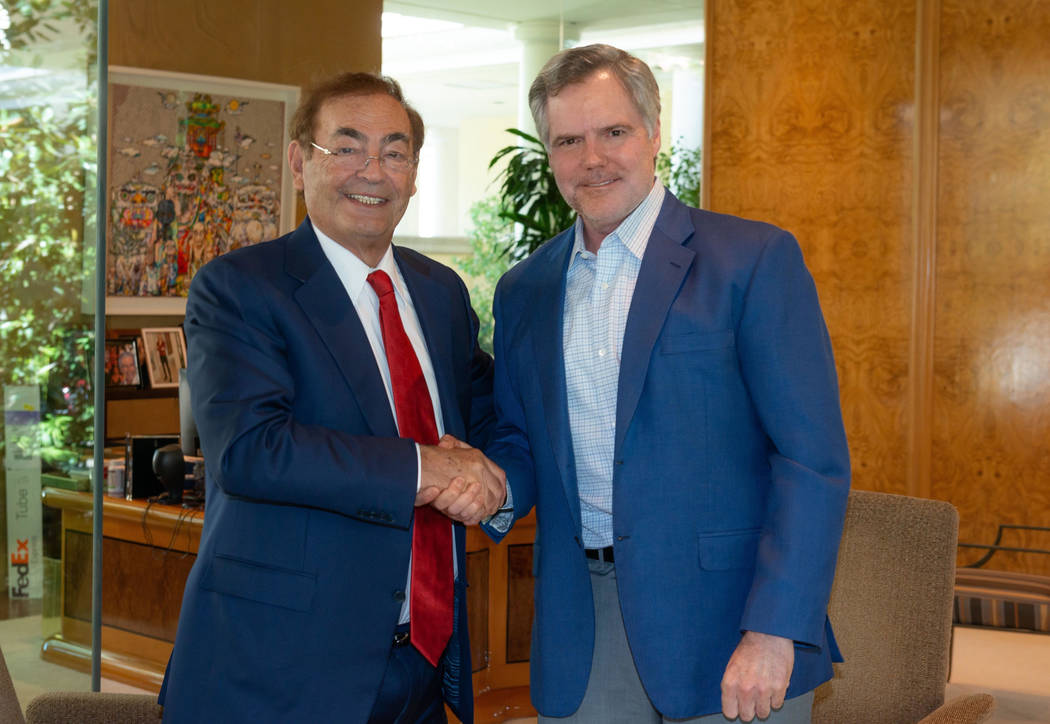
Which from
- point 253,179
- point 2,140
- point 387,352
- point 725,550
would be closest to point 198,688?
point 387,352

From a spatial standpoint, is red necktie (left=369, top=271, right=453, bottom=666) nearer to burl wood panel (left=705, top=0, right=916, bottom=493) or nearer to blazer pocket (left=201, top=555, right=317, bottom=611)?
blazer pocket (left=201, top=555, right=317, bottom=611)

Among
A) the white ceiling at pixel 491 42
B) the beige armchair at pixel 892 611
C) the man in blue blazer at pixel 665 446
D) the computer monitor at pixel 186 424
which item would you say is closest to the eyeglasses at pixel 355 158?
the man in blue blazer at pixel 665 446

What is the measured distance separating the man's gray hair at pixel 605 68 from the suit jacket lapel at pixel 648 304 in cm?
23

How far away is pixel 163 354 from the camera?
527cm

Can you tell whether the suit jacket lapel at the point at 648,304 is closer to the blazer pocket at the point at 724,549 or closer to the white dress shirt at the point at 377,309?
the blazer pocket at the point at 724,549

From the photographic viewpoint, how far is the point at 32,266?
253cm

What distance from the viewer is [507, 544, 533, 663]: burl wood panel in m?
4.04

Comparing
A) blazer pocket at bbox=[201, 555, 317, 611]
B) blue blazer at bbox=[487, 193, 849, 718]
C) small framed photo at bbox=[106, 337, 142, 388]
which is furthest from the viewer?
small framed photo at bbox=[106, 337, 142, 388]

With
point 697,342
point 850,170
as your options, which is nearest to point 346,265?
point 697,342

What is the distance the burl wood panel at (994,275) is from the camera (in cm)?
550

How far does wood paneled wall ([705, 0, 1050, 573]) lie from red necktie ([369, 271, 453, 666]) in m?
4.26

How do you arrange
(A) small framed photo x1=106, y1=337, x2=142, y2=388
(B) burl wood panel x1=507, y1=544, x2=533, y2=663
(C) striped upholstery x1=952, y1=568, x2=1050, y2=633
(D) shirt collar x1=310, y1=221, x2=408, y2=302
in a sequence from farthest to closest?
(A) small framed photo x1=106, y1=337, x2=142, y2=388
(B) burl wood panel x1=507, y1=544, x2=533, y2=663
(C) striped upholstery x1=952, y1=568, x2=1050, y2=633
(D) shirt collar x1=310, y1=221, x2=408, y2=302

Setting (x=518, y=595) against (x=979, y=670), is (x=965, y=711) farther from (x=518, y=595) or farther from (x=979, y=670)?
(x=979, y=670)

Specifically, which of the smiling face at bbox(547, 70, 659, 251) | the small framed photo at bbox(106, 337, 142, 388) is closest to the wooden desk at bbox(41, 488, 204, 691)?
the small framed photo at bbox(106, 337, 142, 388)
